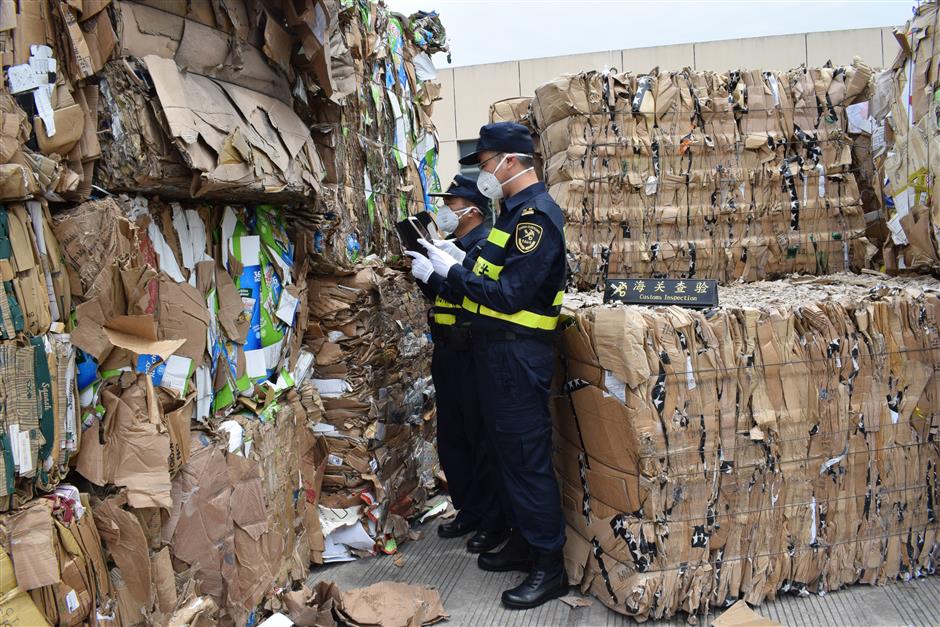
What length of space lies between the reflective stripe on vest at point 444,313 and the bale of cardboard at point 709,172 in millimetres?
706

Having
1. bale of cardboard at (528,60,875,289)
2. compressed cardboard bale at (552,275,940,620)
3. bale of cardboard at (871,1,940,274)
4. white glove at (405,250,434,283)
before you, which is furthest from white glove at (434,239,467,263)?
bale of cardboard at (871,1,940,274)

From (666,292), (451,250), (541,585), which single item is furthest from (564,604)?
(451,250)

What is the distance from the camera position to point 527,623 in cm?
300

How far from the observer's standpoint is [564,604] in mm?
3152

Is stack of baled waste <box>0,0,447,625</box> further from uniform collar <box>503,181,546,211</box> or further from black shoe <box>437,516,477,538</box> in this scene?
uniform collar <box>503,181,546,211</box>

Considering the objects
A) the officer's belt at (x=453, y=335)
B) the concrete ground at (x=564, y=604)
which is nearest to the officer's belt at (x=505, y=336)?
the officer's belt at (x=453, y=335)

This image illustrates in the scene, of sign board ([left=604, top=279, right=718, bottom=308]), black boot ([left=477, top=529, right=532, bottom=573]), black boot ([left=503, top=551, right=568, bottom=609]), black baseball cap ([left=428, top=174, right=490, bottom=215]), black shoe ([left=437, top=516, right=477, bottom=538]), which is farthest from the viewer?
black baseball cap ([left=428, top=174, right=490, bottom=215])

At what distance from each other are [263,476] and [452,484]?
1.36m

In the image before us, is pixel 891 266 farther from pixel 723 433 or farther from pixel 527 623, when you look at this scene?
pixel 527 623

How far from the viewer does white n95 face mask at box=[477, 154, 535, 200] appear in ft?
11.0

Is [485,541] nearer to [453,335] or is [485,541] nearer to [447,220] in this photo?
[453,335]

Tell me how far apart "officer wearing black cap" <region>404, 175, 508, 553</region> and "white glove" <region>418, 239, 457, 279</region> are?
0.26 m

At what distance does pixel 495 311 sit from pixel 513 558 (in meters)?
1.22

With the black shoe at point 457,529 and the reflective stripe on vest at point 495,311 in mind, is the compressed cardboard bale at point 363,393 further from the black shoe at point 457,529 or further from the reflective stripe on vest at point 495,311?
the reflective stripe on vest at point 495,311
